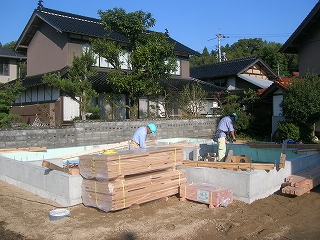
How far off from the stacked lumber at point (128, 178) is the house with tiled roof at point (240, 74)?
2116 cm

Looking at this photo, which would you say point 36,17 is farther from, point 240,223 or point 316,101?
point 240,223

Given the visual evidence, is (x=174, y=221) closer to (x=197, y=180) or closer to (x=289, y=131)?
(x=197, y=180)

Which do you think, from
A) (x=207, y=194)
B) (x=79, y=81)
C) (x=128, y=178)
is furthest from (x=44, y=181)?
(x=79, y=81)

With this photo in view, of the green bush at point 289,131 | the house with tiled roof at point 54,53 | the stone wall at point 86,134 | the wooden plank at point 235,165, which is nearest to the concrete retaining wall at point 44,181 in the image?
the wooden plank at point 235,165

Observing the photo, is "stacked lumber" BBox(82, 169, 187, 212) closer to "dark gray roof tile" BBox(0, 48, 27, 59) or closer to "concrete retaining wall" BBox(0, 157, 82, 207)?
"concrete retaining wall" BBox(0, 157, 82, 207)

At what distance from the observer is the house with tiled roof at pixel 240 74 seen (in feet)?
92.6

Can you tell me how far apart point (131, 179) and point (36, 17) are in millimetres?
18377

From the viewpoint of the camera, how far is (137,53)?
585 inches

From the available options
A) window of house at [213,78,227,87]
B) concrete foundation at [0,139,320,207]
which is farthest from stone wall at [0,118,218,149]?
window of house at [213,78,227,87]

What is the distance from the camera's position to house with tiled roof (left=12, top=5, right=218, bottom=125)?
18453mm

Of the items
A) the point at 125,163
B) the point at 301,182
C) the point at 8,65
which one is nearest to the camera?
the point at 125,163

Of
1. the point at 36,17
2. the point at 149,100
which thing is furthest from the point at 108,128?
the point at 36,17

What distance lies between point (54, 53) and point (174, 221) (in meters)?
17.4

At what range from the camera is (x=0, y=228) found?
18.4ft
